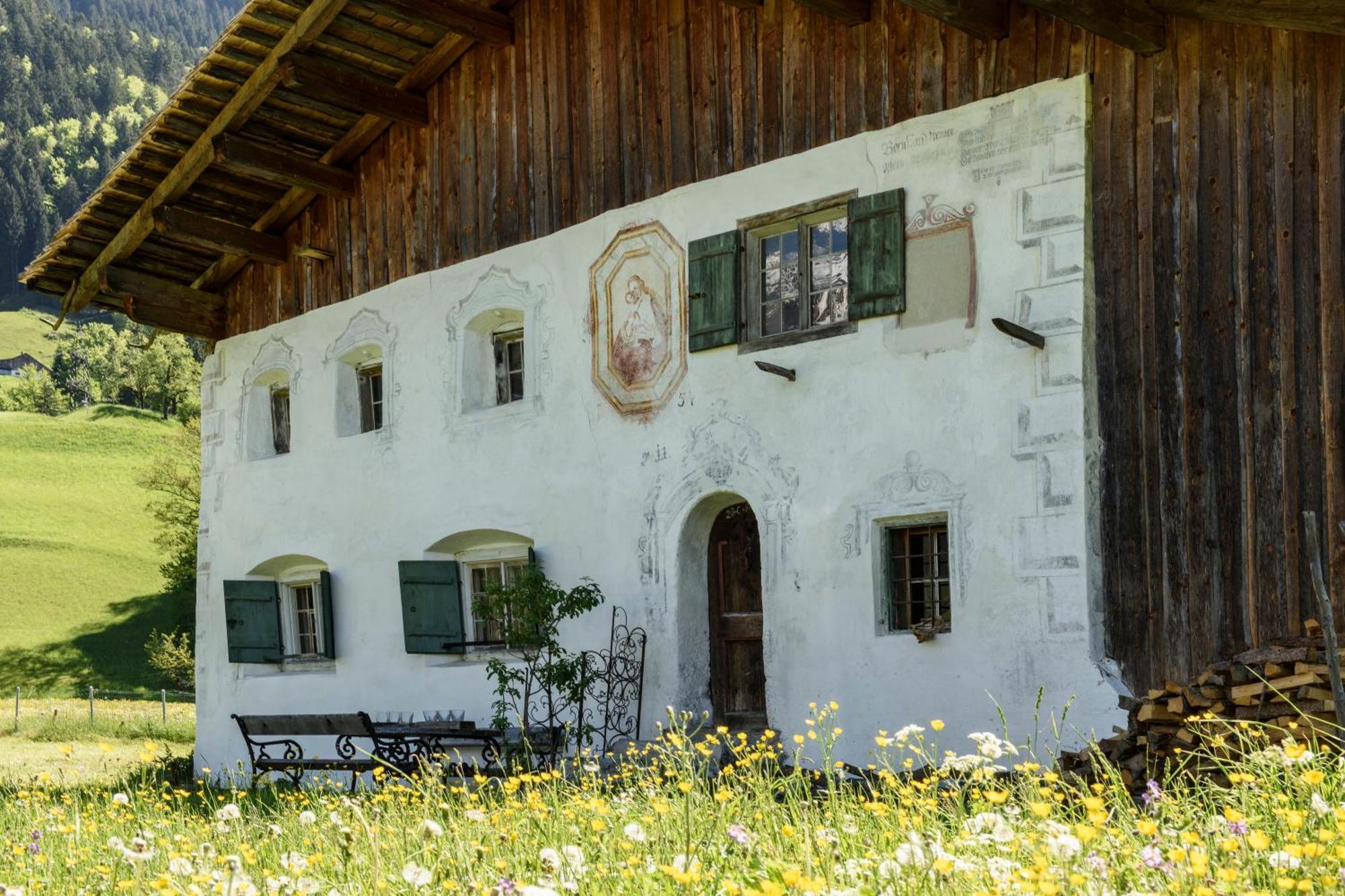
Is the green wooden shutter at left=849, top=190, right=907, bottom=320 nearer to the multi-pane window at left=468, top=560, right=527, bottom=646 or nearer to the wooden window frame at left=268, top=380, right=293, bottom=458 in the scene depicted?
the multi-pane window at left=468, top=560, right=527, bottom=646

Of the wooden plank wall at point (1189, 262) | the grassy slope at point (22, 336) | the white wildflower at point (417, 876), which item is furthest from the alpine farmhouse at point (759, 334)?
the grassy slope at point (22, 336)

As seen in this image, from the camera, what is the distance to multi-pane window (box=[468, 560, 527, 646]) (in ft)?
41.0

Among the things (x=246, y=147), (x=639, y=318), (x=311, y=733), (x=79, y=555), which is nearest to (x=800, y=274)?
(x=639, y=318)

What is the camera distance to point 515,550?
1251cm

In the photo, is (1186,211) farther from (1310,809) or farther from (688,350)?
(1310,809)

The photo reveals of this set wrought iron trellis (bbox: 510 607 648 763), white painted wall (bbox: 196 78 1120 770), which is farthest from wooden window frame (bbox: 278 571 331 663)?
wrought iron trellis (bbox: 510 607 648 763)

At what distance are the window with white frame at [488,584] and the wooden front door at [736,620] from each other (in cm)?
181

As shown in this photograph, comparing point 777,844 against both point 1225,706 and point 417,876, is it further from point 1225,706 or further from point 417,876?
point 1225,706

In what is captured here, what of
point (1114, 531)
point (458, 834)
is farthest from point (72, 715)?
point (458, 834)

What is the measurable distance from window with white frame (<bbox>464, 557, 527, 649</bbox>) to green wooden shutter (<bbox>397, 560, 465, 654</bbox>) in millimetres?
123

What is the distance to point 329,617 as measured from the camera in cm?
1391

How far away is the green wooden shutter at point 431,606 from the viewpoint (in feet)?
41.8

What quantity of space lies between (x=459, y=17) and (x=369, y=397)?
148 inches

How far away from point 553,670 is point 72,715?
53.3ft
